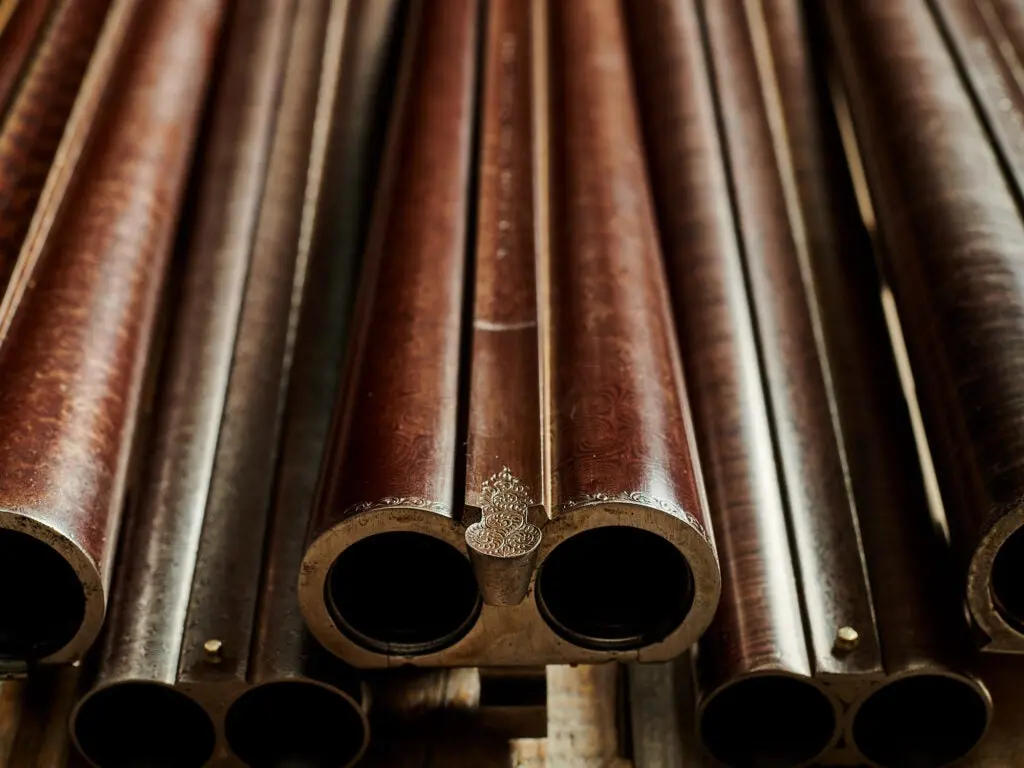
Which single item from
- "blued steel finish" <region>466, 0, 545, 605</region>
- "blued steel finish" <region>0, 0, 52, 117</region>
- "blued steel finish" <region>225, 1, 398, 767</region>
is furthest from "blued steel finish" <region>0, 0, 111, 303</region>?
"blued steel finish" <region>466, 0, 545, 605</region>

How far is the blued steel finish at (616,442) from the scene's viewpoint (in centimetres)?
128

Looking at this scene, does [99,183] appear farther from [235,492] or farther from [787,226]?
[787,226]

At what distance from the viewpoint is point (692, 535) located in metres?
1.27

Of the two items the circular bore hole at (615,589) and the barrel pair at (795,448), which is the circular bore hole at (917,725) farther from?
the circular bore hole at (615,589)

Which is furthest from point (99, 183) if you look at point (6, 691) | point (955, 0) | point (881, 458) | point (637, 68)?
point (955, 0)

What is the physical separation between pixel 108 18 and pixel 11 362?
96cm

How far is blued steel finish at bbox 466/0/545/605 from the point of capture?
1.26 meters

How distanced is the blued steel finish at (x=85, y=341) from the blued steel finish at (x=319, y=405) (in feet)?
0.69

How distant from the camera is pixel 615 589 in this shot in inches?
56.4

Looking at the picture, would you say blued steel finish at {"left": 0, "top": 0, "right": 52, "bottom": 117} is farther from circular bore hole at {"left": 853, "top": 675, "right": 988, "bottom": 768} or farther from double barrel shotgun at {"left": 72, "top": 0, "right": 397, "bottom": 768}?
circular bore hole at {"left": 853, "top": 675, "right": 988, "bottom": 768}

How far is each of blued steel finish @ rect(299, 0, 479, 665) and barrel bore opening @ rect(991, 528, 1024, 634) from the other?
62 centimetres

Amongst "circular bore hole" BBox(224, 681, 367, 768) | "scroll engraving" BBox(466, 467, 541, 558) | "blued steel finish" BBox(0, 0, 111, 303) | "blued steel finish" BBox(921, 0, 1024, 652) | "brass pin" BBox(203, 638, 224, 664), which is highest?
"blued steel finish" BBox(0, 0, 111, 303)

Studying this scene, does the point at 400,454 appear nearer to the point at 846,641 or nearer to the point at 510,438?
the point at 510,438

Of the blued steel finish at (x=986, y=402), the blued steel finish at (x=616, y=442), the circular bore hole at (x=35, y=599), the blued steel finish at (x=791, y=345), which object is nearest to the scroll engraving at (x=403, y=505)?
the blued steel finish at (x=616, y=442)
